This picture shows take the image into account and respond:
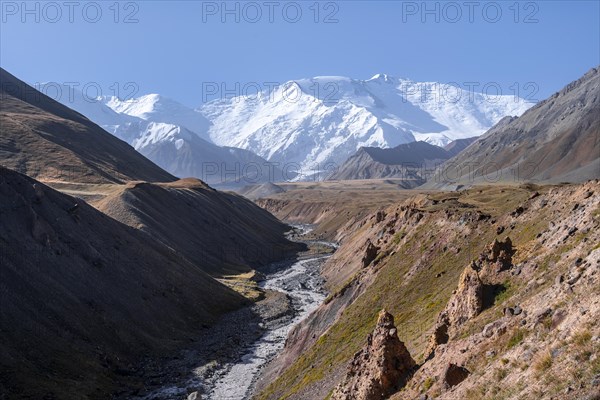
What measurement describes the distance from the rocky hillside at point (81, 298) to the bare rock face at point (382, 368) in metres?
28.4

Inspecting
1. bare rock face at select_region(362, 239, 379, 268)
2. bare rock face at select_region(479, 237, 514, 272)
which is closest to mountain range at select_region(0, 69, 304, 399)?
bare rock face at select_region(362, 239, 379, 268)

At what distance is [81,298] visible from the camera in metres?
62.7

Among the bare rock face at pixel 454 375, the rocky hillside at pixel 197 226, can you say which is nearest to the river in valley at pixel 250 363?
the rocky hillside at pixel 197 226

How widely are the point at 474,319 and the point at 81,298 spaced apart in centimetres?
4854

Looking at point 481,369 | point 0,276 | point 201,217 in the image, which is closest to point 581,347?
point 481,369

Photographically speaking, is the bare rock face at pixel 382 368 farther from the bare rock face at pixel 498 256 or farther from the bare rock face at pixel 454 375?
the bare rock face at pixel 498 256

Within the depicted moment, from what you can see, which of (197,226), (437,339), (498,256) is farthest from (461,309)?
(197,226)

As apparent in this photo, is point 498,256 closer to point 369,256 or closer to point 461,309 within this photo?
point 461,309

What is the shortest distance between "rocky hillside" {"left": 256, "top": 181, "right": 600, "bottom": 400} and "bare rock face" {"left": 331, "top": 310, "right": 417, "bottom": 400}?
0.22 ft

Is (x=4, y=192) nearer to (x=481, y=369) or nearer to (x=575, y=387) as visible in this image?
(x=481, y=369)

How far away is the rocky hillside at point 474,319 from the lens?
18.7 m

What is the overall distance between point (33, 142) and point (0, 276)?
13604 cm

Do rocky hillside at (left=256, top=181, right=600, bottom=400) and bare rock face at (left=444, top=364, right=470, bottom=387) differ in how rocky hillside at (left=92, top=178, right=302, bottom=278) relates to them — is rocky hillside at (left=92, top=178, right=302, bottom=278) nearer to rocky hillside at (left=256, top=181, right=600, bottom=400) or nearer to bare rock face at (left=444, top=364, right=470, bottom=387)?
rocky hillside at (left=256, top=181, right=600, bottom=400)

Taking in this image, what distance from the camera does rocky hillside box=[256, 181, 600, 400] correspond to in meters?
18.7
